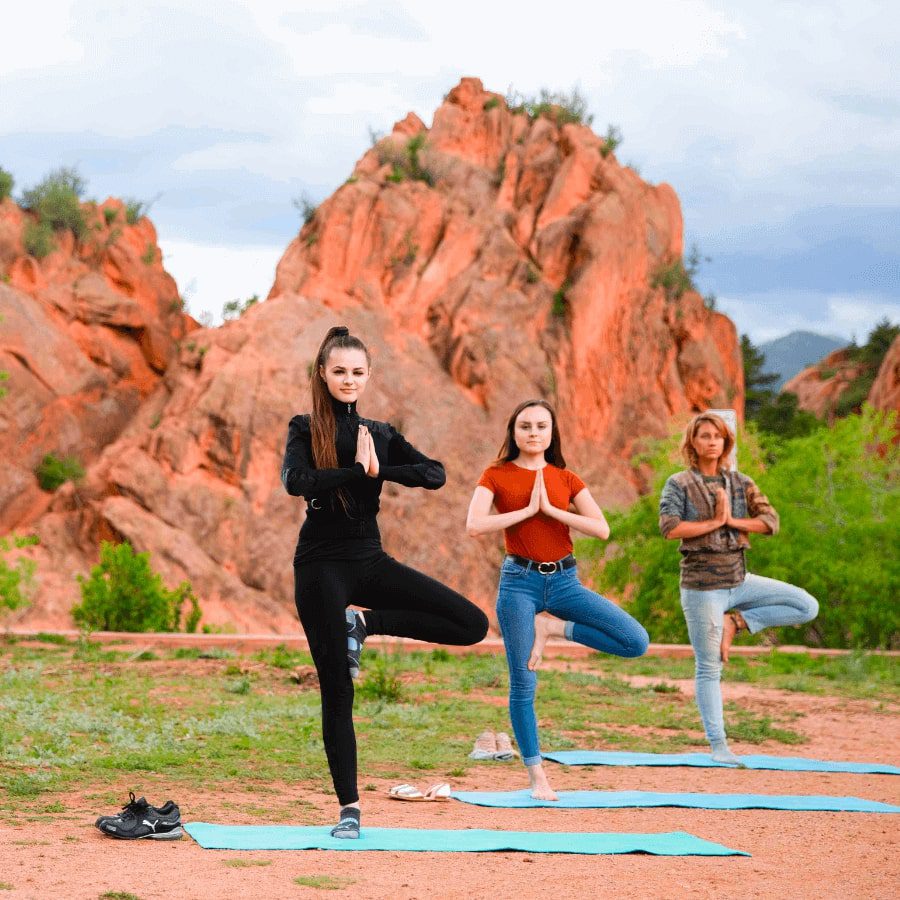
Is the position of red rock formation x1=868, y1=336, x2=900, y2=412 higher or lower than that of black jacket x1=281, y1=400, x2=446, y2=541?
higher

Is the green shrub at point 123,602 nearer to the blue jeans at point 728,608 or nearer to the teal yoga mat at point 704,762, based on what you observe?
the teal yoga mat at point 704,762

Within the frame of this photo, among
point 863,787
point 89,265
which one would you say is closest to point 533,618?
point 863,787

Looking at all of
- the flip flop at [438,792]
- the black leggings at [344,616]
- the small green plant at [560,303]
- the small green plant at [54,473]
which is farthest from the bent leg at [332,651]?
the small green plant at [560,303]

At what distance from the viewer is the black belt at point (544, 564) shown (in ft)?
20.8

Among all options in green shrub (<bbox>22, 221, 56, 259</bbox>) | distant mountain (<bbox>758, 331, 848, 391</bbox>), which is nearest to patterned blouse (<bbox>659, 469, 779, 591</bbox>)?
green shrub (<bbox>22, 221, 56, 259</bbox>)

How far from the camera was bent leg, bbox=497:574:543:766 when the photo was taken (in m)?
6.36

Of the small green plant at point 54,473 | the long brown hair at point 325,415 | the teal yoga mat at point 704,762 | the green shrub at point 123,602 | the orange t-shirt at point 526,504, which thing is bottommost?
the teal yoga mat at point 704,762

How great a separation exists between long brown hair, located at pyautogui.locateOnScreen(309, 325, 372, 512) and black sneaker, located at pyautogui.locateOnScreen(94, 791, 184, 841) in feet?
5.30

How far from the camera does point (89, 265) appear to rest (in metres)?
33.2

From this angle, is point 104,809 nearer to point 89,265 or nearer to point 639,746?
point 639,746

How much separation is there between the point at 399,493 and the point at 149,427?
658 centimetres

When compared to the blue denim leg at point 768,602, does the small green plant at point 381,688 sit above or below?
below

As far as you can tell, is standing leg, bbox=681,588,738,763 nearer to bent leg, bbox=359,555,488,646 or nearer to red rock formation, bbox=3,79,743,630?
bent leg, bbox=359,555,488,646

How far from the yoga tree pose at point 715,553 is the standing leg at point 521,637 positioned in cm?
167
